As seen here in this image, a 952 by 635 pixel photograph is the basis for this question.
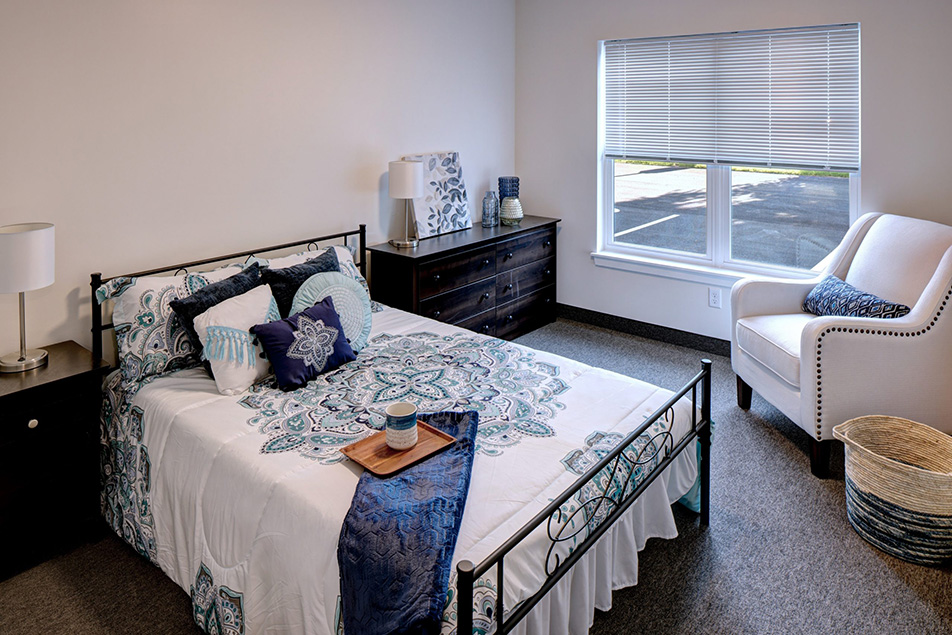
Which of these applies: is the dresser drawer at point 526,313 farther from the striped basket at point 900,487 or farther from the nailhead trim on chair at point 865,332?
the striped basket at point 900,487

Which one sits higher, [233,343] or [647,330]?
[233,343]

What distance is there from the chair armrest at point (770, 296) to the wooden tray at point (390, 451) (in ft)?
6.90

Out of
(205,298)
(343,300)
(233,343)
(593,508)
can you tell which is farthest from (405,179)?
(593,508)

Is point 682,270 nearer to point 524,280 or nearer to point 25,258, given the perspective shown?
point 524,280

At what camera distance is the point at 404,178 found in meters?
4.20

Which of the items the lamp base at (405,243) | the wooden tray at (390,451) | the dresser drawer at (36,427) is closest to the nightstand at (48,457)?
the dresser drawer at (36,427)

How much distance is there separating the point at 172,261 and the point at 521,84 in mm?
2956

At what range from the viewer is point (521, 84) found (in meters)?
5.26

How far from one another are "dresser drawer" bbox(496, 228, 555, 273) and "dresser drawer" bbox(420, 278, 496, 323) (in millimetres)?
171

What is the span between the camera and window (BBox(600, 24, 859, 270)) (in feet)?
13.1

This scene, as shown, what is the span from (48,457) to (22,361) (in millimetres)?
386

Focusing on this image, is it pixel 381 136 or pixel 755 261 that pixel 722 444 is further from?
pixel 381 136

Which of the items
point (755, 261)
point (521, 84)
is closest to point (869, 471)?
point (755, 261)

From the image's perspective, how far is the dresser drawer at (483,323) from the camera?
4582mm
